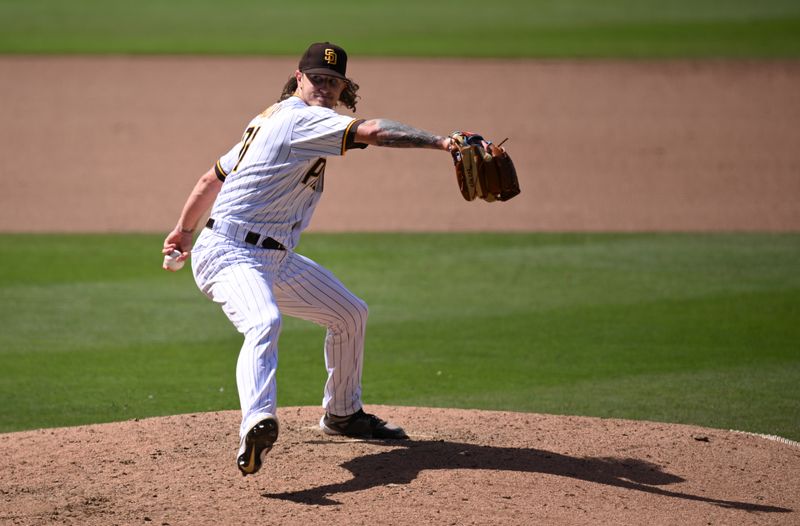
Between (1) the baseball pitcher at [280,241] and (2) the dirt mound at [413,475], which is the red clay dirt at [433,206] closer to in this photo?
(2) the dirt mound at [413,475]

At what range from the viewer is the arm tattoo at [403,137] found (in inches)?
167

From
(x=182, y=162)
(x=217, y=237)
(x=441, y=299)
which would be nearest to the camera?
(x=217, y=237)

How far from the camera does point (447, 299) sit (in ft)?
28.3

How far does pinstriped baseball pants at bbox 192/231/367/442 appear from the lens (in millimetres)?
4410

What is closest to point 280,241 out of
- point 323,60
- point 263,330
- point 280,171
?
point 280,171

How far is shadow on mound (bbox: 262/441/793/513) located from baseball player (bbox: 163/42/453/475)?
0.30 m

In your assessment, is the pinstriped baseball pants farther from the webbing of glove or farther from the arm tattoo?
the webbing of glove

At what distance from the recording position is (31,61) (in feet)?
67.3

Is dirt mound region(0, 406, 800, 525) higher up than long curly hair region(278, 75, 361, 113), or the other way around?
long curly hair region(278, 75, 361, 113)

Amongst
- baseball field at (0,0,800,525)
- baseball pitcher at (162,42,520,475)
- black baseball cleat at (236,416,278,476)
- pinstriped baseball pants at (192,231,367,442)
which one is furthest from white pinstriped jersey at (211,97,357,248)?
baseball field at (0,0,800,525)

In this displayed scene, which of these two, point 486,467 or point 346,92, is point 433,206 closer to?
point 346,92

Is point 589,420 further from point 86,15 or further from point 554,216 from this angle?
point 86,15

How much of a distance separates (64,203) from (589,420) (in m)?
8.31

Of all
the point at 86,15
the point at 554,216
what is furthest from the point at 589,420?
the point at 86,15
